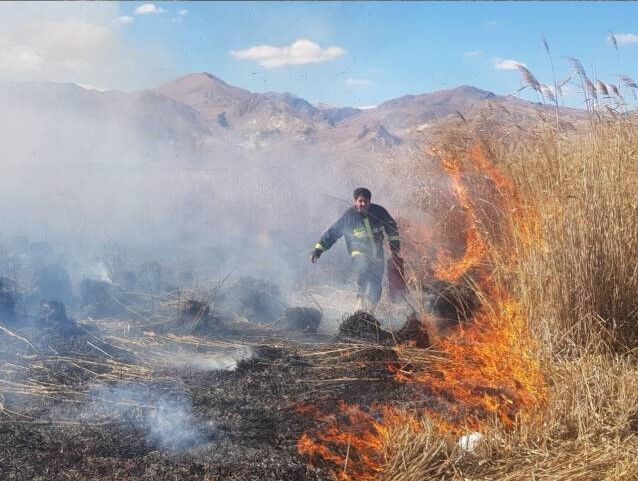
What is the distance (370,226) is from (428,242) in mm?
920

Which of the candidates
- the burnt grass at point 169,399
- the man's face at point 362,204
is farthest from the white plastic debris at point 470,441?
the man's face at point 362,204

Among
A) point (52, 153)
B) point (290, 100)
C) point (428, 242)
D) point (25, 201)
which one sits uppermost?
point (290, 100)

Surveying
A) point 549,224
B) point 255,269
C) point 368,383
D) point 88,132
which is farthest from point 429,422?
point 88,132

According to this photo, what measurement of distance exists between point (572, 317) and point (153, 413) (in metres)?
2.82

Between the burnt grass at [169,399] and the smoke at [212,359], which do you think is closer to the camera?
the burnt grass at [169,399]

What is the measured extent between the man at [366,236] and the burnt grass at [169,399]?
1412 mm

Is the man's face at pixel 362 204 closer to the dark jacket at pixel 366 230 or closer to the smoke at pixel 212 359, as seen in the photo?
the dark jacket at pixel 366 230

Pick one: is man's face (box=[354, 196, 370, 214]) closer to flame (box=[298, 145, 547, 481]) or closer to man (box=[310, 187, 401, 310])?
man (box=[310, 187, 401, 310])

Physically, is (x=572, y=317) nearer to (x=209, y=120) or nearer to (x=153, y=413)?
(x=153, y=413)

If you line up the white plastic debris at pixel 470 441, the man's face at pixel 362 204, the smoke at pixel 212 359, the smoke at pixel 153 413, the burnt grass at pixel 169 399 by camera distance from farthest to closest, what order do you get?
the man's face at pixel 362 204
the smoke at pixel 212 359
the smoke at pixel 153 413
the burnt grass at pixel 169 399
the white plastic debris at pixel 470 441

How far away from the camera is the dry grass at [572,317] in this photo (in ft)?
9.29

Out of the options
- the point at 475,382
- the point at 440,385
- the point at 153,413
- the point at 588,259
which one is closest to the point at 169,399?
the point at 153,413

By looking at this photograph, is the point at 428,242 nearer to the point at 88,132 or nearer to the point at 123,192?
the point at 123,192

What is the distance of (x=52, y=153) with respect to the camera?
81.9 feet
